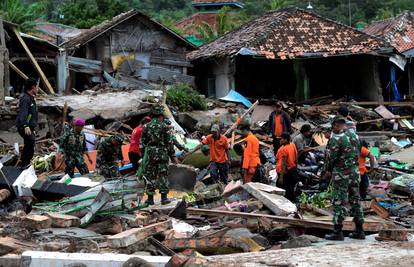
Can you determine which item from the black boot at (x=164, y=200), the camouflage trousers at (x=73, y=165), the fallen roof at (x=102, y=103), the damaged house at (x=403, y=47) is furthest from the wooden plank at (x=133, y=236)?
the damaged house at (x=403, y=47)

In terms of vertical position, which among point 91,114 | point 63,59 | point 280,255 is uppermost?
point 63,59

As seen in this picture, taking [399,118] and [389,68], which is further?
[389,68]

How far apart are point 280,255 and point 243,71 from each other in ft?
66.7

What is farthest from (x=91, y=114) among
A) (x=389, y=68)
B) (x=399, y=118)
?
(x=389, y=68)

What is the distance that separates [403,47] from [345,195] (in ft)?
63.2

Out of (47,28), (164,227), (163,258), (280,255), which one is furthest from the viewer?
(47,28)

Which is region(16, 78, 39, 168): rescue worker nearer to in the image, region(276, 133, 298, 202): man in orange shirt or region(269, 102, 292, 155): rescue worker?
region(276, 133, 298, 202): man in orange shirt

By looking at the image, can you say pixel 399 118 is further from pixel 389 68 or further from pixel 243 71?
pixel 243 71

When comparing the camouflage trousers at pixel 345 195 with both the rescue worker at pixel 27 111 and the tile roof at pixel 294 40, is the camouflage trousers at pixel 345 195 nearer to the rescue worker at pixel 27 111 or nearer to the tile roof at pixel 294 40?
the rescue worker at pixel 27 111

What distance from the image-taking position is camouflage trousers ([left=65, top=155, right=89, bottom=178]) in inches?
515

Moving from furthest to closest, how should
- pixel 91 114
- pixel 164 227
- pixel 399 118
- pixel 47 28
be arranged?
pixel 47 28 < pixel 399 118 < pixel 91 114 < pixel 164 227

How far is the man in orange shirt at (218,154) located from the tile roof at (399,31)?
47.8 feet

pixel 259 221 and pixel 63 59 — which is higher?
pixel 63 59

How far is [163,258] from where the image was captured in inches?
283
